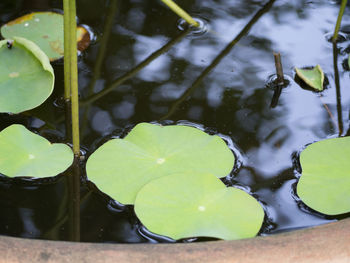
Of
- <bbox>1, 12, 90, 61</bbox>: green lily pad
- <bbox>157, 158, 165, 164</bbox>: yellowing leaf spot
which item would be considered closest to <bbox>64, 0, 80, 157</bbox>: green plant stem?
<bbox>157, 158, 165, 164</bbox>: yellowing leaf spot

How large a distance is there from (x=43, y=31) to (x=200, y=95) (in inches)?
19.0

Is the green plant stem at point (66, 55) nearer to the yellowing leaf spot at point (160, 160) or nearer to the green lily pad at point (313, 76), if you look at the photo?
the yellowing leaf spot at point (160, 160)

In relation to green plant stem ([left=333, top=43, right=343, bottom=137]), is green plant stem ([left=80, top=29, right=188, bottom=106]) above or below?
below

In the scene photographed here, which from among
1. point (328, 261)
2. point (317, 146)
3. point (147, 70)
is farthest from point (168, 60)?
point (328, 261)

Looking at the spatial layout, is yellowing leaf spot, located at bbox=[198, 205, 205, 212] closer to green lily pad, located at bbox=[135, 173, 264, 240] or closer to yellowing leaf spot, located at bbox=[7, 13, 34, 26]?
green lily pad, located at bbox=[135, 173, 264, 240]

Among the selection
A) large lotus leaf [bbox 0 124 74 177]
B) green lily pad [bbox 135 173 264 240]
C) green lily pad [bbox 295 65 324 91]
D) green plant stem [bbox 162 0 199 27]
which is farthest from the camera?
green plant stem [bbox 162 0 199 27]

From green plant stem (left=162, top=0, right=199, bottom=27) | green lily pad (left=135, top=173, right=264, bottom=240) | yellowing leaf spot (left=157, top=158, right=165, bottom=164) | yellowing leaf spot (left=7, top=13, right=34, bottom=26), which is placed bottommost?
yellowing leaf spot (left=7, top=13, right=34, bottom=26)

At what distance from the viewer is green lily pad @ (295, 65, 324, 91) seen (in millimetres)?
1183

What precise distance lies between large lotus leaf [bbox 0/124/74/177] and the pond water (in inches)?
0.9

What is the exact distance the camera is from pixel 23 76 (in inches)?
44.4

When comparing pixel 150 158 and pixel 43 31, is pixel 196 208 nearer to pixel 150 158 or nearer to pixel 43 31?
pixel 150 158

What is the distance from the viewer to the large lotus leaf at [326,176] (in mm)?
873

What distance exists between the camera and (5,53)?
117cm

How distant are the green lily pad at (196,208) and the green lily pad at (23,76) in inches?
14.6
